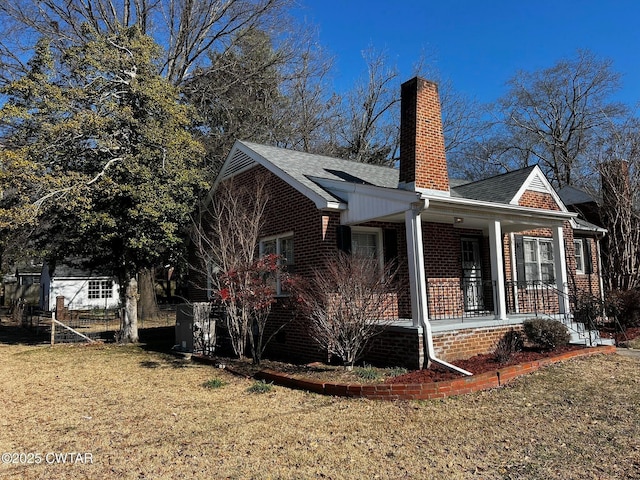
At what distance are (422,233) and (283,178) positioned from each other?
364 cm

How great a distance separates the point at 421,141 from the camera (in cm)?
1055

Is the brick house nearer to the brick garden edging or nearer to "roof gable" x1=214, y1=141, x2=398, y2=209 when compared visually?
"roof gable" x1=214, y1=141, x2=398, y2=209

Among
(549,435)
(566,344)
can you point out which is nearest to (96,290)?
(566,344)

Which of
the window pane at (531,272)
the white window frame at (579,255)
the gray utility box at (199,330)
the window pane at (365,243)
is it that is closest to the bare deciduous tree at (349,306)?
the window pane at (365,243)

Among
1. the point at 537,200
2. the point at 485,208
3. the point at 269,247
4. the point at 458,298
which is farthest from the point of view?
the point at 537,200

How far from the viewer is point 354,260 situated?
8.60 metres

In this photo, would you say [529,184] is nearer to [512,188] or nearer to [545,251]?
[512,188]

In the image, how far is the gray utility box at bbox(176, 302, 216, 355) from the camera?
1146 cm

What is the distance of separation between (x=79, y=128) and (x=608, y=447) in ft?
42.2

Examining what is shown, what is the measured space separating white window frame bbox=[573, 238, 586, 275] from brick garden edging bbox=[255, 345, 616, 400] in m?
9.66

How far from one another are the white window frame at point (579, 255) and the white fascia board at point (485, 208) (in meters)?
5.49

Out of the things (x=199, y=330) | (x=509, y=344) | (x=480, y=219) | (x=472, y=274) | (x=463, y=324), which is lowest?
(x=509, y=344)

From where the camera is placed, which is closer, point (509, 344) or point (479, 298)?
point (509, 344)

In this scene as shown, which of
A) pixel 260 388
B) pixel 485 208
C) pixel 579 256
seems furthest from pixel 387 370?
pixel 579 256
